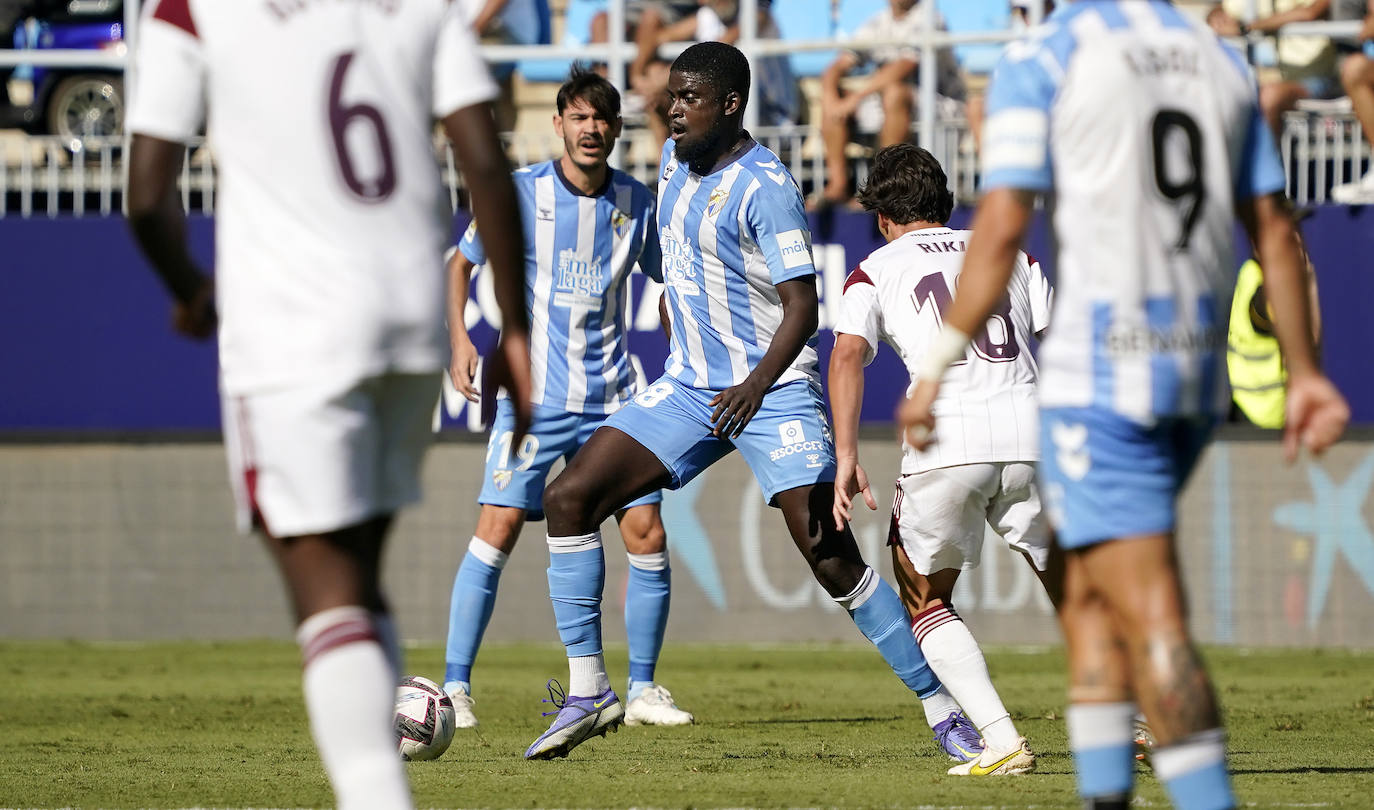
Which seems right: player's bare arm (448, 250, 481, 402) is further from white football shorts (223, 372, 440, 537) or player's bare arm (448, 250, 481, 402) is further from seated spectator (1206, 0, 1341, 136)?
seated spectator (1206, 0, 1341, 136)

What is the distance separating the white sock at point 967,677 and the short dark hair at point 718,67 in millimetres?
2240

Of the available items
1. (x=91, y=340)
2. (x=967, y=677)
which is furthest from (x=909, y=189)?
(x=91, y=340)

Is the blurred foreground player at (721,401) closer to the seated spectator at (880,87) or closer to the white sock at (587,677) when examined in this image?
the white sock at (587,677)

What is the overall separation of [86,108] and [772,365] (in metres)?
8.99

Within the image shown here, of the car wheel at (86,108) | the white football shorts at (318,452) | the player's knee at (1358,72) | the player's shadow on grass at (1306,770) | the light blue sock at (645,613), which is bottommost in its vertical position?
the light blue sock at (645,613)

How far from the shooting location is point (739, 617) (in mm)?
12586

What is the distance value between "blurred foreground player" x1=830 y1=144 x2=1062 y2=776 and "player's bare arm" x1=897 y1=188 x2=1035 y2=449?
87.4 inches

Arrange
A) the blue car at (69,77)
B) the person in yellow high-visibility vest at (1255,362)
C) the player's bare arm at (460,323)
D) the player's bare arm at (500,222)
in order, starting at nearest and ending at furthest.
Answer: the player's bare arm at (500,222), the player's bare arm at (460,323), the person in yellow high-visibility vest at (1255,362), the blue car at (69,77)

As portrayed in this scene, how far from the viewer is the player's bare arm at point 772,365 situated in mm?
6965

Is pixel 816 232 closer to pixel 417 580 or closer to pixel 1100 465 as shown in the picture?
pixel 417 580

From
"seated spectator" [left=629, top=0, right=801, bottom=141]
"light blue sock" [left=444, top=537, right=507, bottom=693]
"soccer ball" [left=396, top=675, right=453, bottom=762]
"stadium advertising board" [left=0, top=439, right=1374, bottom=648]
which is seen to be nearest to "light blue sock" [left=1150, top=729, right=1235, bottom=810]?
"soccer ball" [left=396, top=675, right=453, bottom=762]

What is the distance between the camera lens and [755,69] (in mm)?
13188

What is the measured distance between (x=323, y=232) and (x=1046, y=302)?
3625 millimetres

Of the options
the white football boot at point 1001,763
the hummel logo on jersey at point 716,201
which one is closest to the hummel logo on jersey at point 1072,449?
the white football boot at point 1001,763
